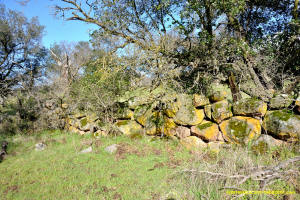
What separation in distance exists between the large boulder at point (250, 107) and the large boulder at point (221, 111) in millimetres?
177

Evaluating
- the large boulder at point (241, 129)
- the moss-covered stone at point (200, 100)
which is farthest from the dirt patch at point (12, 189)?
the large boulder at point (241, 129)

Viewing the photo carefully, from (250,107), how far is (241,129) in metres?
0.62

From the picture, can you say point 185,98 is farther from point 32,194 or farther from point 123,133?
point 32,194

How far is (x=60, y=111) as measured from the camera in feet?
28.8

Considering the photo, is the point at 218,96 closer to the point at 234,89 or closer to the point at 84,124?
the point at 234,89

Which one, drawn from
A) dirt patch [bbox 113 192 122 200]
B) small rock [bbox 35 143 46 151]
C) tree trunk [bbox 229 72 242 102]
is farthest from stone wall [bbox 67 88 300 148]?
dirt patch [bbox 113 192 122 200]

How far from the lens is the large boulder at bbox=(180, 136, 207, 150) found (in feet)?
16.4

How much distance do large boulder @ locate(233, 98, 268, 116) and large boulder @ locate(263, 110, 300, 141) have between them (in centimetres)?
19

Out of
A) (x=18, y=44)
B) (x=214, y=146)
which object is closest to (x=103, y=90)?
(x=214, y=146)

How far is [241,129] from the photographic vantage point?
4.46 metres

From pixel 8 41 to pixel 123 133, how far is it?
14.7 metres

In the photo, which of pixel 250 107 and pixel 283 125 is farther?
pixel 250 107

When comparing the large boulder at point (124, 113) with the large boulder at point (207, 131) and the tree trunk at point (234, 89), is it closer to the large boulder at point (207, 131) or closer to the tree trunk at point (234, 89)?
the large boulder at point (207, 131)

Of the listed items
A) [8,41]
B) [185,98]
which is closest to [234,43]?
[185,98]
